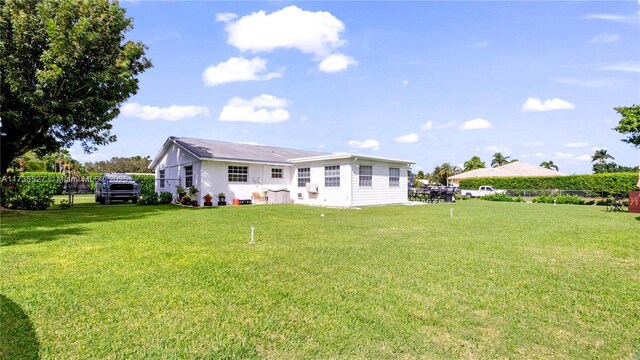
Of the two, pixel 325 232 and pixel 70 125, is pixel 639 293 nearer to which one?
pixel 325 232

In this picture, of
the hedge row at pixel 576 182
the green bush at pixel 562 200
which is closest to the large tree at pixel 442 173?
the hedge row at pixel 576 182

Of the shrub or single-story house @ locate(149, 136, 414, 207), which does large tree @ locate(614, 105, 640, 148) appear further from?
the shrub

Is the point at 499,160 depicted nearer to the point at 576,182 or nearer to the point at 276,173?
the point at 576,182

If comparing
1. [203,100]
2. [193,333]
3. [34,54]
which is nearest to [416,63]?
[203,100]

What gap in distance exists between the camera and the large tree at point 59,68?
13.4m

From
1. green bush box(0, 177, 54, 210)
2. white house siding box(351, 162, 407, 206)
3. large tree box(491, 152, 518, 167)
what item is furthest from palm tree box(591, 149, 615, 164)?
green bush box(0, 177, 54, 210)

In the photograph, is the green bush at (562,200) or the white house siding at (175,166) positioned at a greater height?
the white house siding at (175,166)

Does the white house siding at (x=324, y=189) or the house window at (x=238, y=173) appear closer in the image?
the white house siding at (x=324, y=189)

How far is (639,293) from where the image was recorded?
15.2 feet

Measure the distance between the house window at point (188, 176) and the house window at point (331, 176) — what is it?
897 cm

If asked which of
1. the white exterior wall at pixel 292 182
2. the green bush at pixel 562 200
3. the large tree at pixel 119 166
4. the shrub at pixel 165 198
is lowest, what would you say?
the green bush at pixel 562 200

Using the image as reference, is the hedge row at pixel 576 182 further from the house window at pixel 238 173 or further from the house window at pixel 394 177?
the house window at pixel 238 173

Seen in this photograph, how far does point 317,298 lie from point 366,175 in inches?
683

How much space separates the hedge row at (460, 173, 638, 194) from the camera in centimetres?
2880
